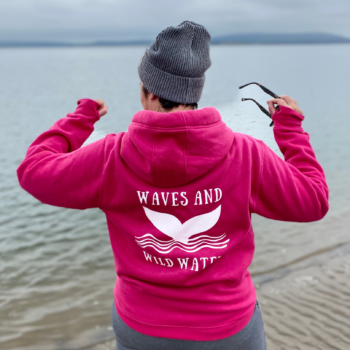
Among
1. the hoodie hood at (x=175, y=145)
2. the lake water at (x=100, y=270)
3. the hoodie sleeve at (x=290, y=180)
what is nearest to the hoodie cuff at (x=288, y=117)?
the hoodie sleeve at (x=290, y=180)

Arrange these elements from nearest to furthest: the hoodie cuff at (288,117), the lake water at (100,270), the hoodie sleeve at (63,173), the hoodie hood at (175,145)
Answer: the hoodie hood at (175,145), the hoodie sleeve at (63,173), the hoodie cuff at (288,117), the lake water at (100,270)

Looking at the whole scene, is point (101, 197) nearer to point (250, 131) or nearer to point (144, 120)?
point (144, 120)

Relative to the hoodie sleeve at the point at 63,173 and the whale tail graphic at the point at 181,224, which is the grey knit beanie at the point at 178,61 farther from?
the whale tail graphic at the point at 181,224

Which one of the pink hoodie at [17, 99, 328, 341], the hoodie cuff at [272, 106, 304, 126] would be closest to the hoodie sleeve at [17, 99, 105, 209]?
the pink hoodie at [17, 99, 328, 341]

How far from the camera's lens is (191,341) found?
1.41 metres

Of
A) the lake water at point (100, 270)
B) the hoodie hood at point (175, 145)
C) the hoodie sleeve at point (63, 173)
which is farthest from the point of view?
the lake water at point (100, 270)

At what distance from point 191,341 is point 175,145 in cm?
70

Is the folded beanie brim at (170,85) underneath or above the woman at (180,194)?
above

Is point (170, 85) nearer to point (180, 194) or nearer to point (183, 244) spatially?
point (180, 194)

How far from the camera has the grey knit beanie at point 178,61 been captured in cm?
132

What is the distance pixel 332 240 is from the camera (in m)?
5.72

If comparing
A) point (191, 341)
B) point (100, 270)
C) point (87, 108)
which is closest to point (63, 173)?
point (87, 108)

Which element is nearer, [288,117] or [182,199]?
[182,199]

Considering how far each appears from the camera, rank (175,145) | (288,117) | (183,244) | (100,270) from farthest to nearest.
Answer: (100,270)
(288,117)
(183,244)
(175,145)
